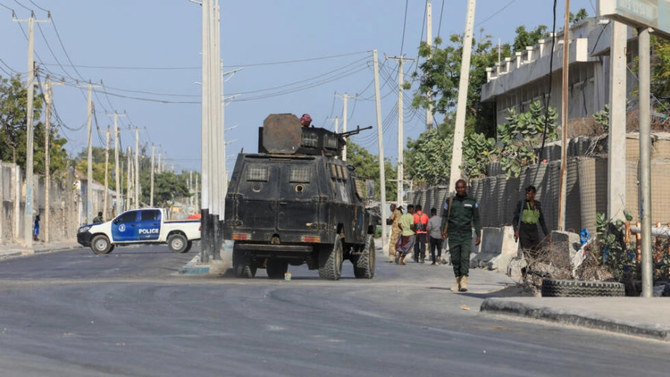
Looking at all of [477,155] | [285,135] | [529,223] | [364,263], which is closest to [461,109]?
[477,155]

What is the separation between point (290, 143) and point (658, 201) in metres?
7.88

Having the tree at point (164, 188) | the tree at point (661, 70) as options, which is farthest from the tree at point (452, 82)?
the tree at point (164, 188)

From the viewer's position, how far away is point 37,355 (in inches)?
386

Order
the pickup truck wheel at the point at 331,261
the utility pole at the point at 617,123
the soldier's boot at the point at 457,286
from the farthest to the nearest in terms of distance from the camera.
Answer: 1. the pickup truck wheel at the point at 331,261
2. the utility pole at the point at 617,123
3. the soldier's boot at the point at 457,286

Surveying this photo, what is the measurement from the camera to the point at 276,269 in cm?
2655

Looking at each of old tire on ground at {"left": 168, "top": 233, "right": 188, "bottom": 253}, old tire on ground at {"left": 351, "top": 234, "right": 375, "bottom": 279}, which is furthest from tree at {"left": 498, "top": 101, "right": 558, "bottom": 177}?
old tire on ground at {"left": 168, "top": 233, "right": 188, "bottom": 253}

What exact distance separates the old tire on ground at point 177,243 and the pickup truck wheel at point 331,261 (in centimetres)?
2702

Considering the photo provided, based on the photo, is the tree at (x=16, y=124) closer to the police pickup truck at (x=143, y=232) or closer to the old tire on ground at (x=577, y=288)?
the police pickup truck at (x=143, y=232)

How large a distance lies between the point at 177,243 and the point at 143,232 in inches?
60.9

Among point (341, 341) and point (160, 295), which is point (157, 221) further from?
point (341, 341)

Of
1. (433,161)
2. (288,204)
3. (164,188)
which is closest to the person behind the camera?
(288,204)

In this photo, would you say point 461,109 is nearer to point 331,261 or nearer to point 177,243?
point 331,261

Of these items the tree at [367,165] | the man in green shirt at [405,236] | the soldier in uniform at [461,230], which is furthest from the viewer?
the tree at [367,165]

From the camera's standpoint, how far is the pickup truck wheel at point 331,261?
24.5m
